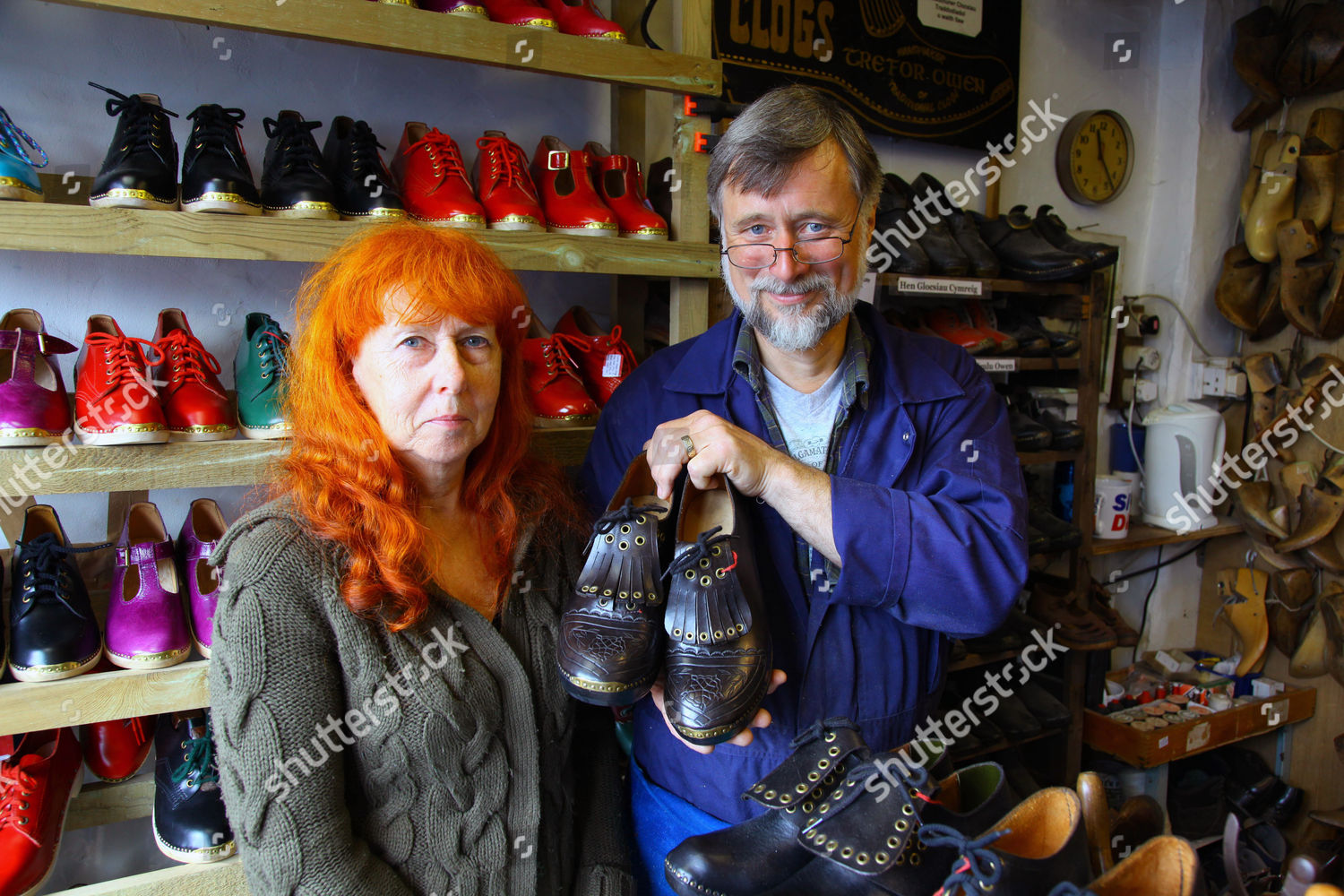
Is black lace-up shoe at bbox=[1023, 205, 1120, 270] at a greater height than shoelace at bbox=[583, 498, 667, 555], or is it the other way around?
black lace-up shoe at bbox=[1023, 205, 1120, 270]

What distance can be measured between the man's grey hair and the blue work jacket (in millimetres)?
275

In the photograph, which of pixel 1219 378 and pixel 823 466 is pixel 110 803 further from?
pixel 1219 378

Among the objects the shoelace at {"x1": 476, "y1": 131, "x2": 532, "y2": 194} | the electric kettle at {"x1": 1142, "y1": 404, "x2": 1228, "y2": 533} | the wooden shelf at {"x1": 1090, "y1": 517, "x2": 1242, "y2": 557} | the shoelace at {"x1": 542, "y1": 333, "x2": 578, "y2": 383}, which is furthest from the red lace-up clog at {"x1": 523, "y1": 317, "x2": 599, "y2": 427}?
the electric kettle at {"x1": 1142, "y1": 404, "x2": 1228, "y2": 533}

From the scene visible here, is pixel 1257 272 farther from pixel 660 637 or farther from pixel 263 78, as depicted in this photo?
pixel 263 78

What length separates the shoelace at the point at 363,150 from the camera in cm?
171

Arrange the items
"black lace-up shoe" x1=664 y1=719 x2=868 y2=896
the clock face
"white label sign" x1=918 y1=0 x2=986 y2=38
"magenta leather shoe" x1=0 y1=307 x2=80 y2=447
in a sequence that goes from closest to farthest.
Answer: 1. "black lace-up shoe" x1=664 y1=719 x2=868 y2=896
2. "magenta leather shoe" x1=0 y1=307 x2=80 y2=447
3. "white label sign" x1=918 y1=0 x2=986 y2=38
4. the clock face

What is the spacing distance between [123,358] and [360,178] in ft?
1.83

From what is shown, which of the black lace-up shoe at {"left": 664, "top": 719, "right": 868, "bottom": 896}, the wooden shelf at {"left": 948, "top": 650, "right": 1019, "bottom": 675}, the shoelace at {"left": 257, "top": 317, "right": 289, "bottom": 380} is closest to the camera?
the black lace-up shoe at {"left": 664, "top": 719, "right": 868, "bottom": 896}

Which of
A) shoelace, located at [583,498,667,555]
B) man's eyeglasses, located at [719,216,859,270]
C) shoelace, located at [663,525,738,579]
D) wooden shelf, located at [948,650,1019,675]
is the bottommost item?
wooden shelf, located at [948,650,1019,675]

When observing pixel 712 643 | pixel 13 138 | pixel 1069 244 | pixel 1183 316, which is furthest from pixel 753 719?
pixel 1183 316

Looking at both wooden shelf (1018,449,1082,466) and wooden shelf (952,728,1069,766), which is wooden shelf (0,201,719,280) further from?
wooden shelf (952,728,1069,766)

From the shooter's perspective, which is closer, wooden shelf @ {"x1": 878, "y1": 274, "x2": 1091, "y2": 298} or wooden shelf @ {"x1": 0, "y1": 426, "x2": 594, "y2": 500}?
wooden shelf @ {"x1": 0, "y1": 426, "x2": 594, "y2": 500}

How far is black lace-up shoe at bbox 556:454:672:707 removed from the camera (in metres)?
1.18

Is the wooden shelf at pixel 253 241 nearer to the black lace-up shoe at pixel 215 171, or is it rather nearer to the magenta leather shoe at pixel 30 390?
the black lace-up shoe at pixel 215 171
